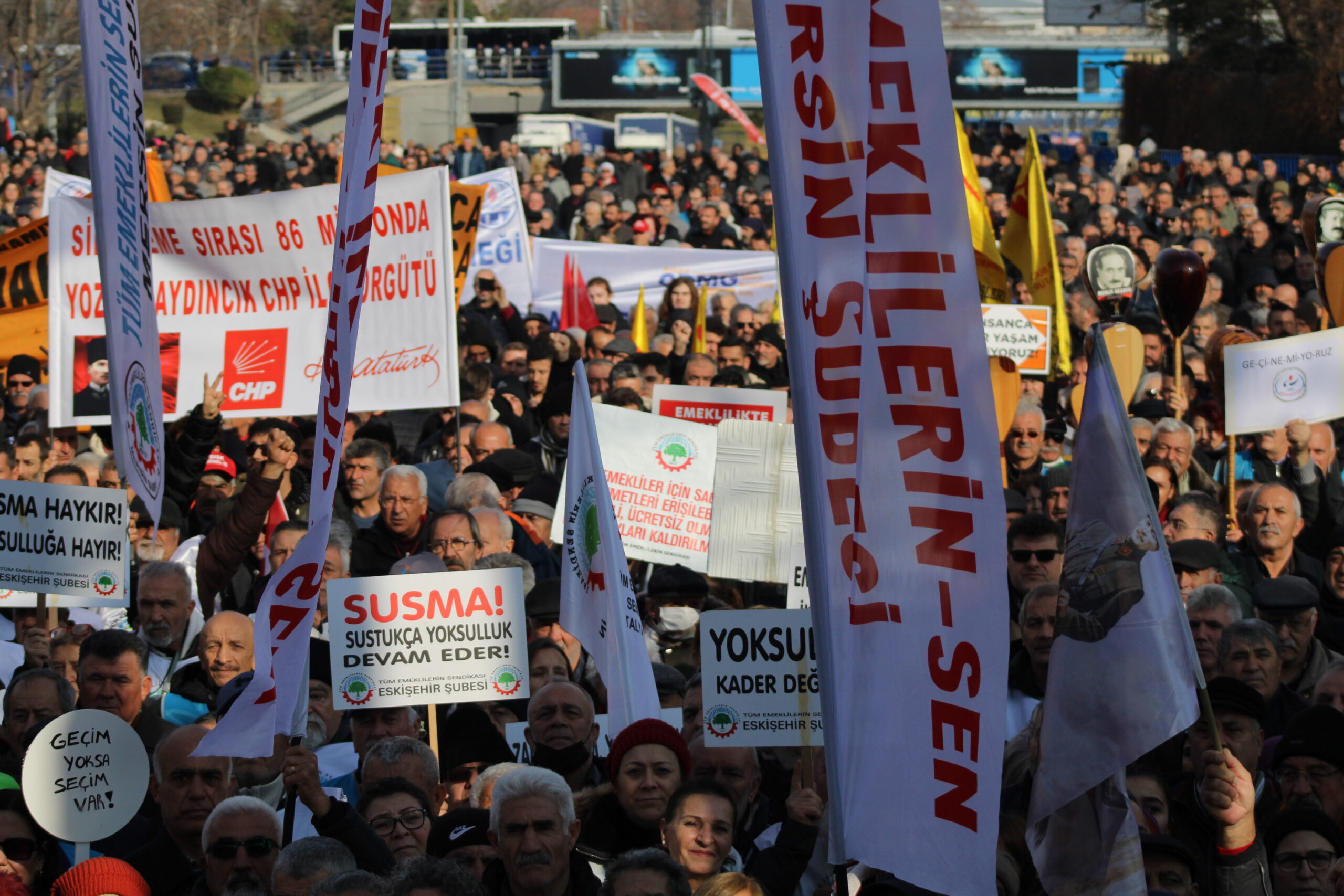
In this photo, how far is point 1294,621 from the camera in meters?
5.77

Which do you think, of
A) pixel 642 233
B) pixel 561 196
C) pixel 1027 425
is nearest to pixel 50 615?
pixel 1027 425

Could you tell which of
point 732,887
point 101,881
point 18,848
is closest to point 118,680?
point 18,848

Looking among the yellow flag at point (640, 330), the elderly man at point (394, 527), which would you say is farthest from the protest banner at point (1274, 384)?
the yellow flag at point (640, 330)

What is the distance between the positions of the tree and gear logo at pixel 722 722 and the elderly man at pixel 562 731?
18.5 inches

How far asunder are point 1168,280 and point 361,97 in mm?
4841


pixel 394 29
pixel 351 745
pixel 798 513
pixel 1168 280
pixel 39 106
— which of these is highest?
pixel 394 29

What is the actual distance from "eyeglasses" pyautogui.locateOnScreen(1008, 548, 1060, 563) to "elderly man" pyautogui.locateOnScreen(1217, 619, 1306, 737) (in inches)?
31.8

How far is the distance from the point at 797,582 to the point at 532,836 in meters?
2.58

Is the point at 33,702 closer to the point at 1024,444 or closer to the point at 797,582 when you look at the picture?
the point at 797,582

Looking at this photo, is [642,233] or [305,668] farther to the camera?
[642,233]

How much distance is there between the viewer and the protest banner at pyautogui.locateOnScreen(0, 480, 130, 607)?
19.5 ft

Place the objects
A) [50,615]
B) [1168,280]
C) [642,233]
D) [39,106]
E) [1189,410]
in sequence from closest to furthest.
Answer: [50,615]
[1168,280]
[1189,410]
[642,233]
[39,106]

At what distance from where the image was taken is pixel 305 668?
4.12 metres

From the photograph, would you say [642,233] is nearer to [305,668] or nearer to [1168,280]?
[1168,280]
